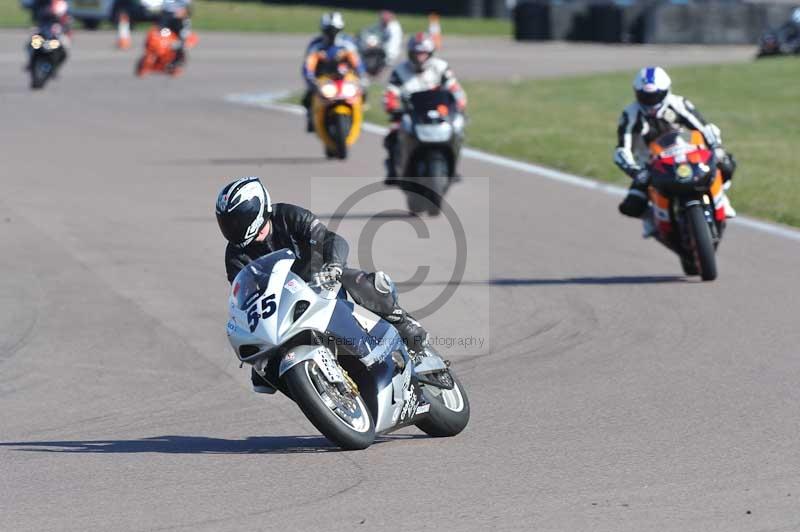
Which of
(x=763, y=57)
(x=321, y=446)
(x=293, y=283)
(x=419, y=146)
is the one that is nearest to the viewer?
(x=293, y=283)

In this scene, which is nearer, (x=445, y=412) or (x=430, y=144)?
(x=445, y=412)

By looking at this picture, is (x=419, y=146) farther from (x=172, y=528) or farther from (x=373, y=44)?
(x=373, y=44)

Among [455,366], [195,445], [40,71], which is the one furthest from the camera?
[40,71]

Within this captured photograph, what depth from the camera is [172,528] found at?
5977 mm

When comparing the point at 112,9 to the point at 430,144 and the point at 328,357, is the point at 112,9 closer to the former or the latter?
the point at 430,144

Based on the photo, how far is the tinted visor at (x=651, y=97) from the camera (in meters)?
12.1

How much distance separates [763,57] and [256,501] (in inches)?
1279

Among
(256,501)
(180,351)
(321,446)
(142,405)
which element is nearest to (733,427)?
(321,446)

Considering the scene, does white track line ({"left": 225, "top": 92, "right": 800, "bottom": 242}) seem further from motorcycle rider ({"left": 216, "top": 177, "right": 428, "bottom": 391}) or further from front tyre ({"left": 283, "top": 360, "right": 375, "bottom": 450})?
front tyre ({"left": 283, "top": 360, "right": 375, "bottom": 450})

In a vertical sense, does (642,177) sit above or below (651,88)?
below

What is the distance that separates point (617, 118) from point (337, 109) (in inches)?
259

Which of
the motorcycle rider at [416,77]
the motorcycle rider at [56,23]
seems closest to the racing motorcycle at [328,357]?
the motorcycle rider at [416,77]

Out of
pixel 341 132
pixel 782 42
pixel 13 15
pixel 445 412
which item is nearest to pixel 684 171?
pixel 445 412

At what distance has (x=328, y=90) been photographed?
771 inches
